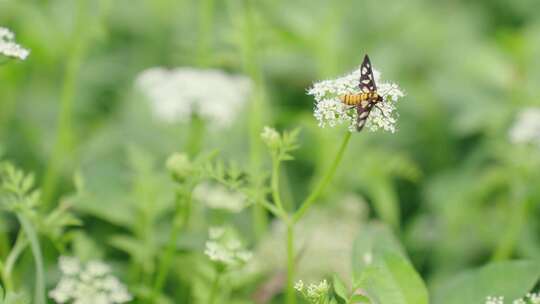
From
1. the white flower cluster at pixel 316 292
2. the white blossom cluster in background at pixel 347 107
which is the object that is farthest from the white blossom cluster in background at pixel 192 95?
the white flower cluster at pixel 316 292

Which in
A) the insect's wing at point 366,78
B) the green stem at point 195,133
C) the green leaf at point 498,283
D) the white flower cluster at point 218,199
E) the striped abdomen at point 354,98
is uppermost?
the green stem at point 195,133

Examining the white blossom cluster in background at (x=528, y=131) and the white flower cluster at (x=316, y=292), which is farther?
the white blossom cluster in background at (x=528, y=131)

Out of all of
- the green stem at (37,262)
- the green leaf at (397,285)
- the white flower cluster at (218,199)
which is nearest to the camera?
the green leaf at (397,285)

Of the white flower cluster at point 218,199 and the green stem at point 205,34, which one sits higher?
the green stem at point 205,34

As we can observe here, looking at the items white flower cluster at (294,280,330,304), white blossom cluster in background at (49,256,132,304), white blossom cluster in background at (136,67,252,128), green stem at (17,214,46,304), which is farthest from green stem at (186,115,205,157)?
white flower cluster at (294,280,330,304)

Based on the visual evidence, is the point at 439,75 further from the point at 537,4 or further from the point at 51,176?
the point at 51,176

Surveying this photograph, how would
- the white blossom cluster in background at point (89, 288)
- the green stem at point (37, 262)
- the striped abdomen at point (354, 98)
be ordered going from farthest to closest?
the white blossom cluster in background at point (89, 288) < the green stem at point (37, 262) < the striped abdomen at point (354, 98)

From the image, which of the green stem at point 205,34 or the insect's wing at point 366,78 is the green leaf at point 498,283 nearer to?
the insect's wing at point 366,78
